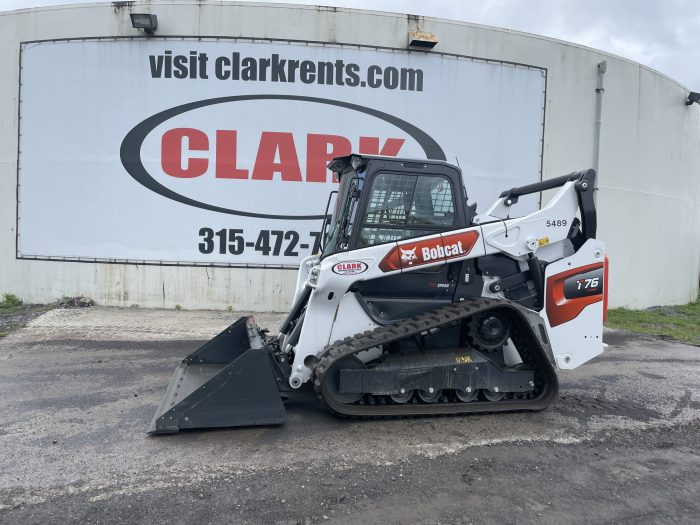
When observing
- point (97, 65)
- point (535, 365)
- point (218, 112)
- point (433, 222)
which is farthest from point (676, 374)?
point (97, 65)

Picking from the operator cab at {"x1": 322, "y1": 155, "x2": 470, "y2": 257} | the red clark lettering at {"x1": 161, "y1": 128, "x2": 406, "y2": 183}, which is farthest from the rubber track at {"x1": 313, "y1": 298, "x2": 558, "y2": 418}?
the red clark lettering at {"x1": 161, "y1": 128, "x2": 406, "y2": 183}

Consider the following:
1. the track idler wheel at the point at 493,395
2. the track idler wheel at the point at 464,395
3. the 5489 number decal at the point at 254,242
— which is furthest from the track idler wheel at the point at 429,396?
the 5489 number decal at the point at 254,242

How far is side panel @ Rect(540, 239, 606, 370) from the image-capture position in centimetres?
502

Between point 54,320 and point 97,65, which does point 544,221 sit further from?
point 97,65

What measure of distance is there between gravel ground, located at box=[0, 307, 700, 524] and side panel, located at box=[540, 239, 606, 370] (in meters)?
0.62

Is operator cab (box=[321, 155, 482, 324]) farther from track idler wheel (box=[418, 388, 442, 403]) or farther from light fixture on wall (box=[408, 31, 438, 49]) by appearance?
light fixture on wall (box=[408, 31, 438, 49])

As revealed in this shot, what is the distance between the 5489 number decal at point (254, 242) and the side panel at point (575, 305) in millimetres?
5952

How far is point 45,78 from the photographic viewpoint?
1034 centimetres

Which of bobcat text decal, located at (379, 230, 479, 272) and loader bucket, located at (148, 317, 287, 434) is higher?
bobcat text decal, located at (379, 230, 479, 272)

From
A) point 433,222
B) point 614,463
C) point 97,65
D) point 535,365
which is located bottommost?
point 614,463

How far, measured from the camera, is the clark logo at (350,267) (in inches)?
177

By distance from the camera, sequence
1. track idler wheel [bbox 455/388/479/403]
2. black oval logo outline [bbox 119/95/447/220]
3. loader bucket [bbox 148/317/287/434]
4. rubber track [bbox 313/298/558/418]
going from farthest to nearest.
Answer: black oval logo outline [bbox 119/95/447/220], track idler wheel [bbox 455/388/479/403], rubber track [bbox 313/298/558/418], loader bucket [bbox 148/317/287/434]

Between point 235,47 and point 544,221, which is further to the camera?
point 235,47

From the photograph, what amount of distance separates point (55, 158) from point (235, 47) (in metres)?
4.22
